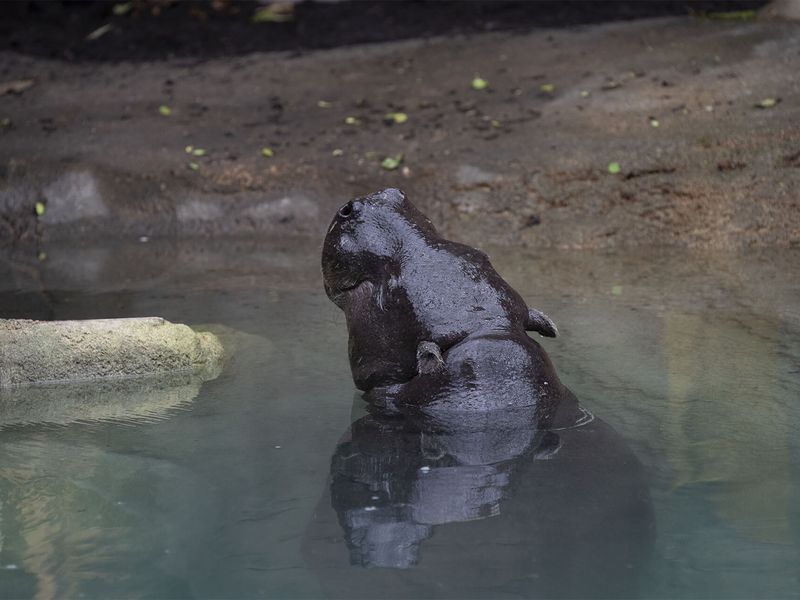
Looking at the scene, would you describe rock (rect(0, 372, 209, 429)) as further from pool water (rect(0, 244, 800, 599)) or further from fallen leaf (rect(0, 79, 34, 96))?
fallen leaf (rect(0, 79, 34, 96))

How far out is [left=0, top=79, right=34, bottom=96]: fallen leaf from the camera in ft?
36.5

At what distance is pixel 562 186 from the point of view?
8094 mm

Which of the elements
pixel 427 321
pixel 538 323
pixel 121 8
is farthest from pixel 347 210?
pixel 121 8

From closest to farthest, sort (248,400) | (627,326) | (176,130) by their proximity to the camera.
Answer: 1. (248,400)
2. (627,326)
3. (176,130)

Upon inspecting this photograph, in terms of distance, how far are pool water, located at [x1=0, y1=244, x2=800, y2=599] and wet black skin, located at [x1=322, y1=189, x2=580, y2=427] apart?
0.17m

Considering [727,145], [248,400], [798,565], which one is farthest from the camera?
[727,145]

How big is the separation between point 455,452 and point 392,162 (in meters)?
5.15

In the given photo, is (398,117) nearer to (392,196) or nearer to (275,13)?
(275,13)

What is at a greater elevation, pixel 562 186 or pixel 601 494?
pixel 601 494

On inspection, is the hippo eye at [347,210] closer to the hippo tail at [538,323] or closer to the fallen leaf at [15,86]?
the hippo tail at [538,323]

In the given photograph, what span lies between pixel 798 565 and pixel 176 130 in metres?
7.97

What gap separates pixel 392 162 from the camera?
866 centimetres

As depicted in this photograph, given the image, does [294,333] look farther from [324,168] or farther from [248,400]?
[324,168]

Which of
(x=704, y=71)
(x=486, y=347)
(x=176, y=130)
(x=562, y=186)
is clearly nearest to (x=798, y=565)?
(x=486, y=347)
